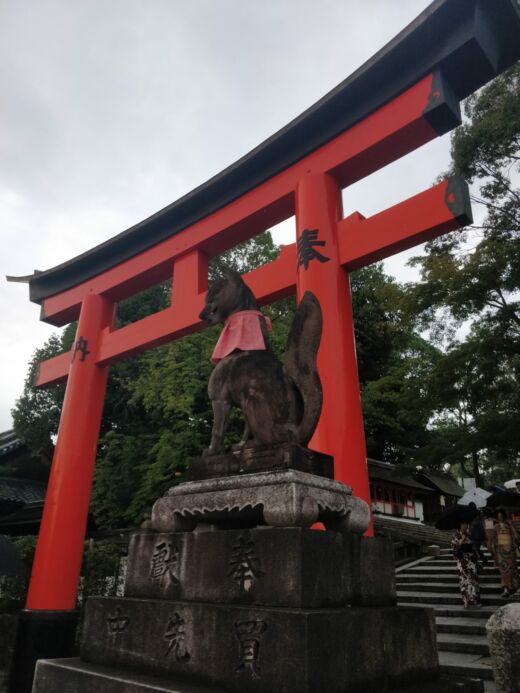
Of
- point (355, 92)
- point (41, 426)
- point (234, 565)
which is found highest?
point (355, 92)

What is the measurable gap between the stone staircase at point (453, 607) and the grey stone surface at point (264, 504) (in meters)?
2.96

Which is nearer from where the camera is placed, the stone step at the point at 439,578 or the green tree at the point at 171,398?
the stone step at the point at 439,578

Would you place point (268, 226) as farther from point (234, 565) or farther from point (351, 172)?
point (234, 565)

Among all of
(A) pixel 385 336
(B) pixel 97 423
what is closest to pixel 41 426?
(B) pixel 97 423

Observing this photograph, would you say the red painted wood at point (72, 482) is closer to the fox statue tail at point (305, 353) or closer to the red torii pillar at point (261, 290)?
the red torii pillar at point (261, 290)

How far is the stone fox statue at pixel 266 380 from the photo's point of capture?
322cm

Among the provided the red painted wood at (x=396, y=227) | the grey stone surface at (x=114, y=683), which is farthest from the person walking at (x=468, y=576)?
the grey stone surface at (x=114, y=683)

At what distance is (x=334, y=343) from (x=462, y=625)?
14.6 ft

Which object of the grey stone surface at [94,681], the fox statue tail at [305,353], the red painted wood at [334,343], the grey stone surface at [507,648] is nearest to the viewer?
the grey stone surface at [94,681]

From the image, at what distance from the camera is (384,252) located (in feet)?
18.4

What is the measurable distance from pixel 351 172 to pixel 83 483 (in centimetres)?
637

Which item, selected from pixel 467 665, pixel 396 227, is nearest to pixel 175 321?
pixel 396 227

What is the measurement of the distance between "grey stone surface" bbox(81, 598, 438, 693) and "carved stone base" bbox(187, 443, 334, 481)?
0.80 meters

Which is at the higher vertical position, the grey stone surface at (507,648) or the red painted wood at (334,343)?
the red painted wood at (334,343)
